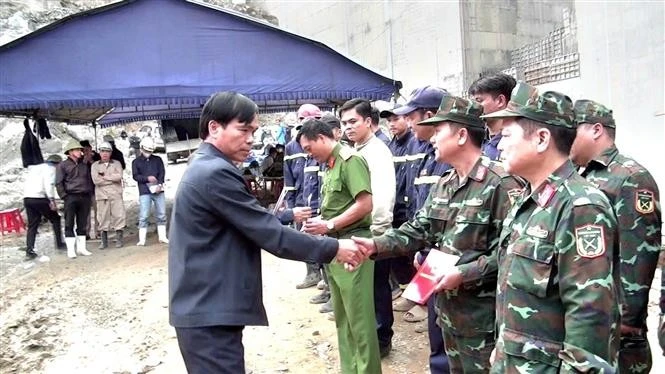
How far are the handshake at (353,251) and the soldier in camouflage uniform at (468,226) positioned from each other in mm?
320

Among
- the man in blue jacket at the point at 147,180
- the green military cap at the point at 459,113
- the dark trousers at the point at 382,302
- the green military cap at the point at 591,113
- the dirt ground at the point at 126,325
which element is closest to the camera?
the green military cap at the point at 459,113

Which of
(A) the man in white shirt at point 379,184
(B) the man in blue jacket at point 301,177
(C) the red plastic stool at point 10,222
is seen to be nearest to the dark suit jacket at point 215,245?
(A) the man in white shirt at point 379,184

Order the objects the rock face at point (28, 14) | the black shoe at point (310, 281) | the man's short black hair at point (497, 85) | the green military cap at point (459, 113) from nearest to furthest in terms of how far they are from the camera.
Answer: the green military cap at point (459, 113) → the man's short black hair at point (497, 85) → the black shoe at point (310, 281) → the rock face at point (28, 14)

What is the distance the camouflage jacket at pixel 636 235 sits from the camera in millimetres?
2355

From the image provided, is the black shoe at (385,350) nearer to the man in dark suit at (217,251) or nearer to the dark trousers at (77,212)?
the man in dark suit at (217,251)

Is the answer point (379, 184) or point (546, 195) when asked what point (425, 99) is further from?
point (546, 195)

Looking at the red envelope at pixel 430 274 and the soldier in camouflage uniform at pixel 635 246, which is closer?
the red envelope at pixel 430 274

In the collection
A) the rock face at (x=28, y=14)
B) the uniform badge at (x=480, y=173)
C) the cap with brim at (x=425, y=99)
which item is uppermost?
the rock face at (x=28, y=14)

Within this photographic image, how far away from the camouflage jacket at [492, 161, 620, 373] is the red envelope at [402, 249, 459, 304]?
0.44 metres

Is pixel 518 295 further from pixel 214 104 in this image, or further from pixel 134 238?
pixel 134 238

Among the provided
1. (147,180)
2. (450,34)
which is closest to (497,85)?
(147,180)

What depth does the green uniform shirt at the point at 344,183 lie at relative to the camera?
341 centimetres

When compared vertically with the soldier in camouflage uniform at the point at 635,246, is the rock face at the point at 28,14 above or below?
above

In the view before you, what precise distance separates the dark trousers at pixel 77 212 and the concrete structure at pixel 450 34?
873 cm
